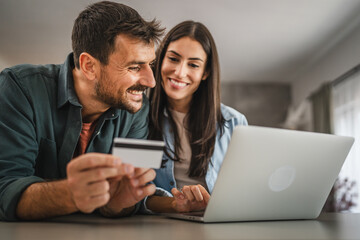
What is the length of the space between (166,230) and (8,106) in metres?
0.67

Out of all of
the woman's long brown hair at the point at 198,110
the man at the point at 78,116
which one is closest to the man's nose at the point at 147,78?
the man at the point at 78,116

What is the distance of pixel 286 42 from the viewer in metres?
5.19

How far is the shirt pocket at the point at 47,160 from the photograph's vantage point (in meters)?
1.25

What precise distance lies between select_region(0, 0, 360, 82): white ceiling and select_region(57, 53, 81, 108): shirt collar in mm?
2884

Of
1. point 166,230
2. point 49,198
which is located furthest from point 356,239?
point 49,198

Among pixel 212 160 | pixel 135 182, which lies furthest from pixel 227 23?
pixel 135 182

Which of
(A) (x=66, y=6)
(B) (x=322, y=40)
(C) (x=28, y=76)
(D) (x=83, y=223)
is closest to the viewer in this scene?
(D) (x=83, y=223)

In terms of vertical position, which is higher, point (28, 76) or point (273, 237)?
point (28, 76)

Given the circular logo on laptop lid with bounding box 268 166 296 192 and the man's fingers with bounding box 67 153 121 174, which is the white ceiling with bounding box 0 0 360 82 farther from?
the man's fingers with bounding box 67 153 121 174

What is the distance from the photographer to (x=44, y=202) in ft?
2.97

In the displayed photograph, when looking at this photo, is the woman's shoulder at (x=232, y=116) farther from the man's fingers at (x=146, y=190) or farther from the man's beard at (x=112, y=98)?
the man's fingers at (x=146, y=190)

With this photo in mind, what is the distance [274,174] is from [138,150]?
38 cm

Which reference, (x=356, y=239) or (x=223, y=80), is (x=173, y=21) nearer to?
(x=223, y=80)

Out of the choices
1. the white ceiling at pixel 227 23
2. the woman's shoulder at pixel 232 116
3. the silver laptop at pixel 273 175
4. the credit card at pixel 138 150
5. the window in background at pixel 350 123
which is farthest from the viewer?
the window in background at pixel 350 123
